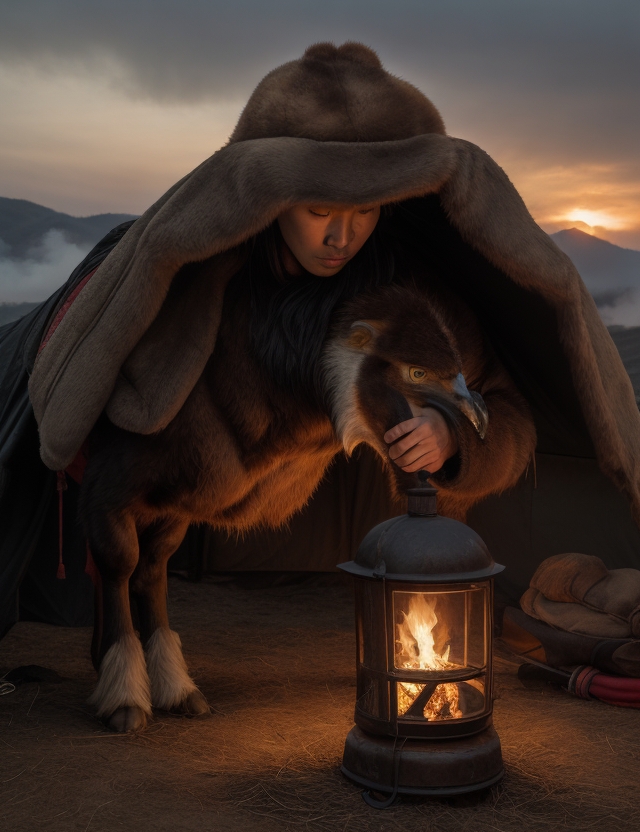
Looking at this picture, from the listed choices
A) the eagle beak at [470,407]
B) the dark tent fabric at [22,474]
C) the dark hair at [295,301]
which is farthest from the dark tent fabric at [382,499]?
the eagle beak at [470,407]

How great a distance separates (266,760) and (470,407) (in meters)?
1.26

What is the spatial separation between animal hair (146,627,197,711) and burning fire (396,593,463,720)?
1079mm

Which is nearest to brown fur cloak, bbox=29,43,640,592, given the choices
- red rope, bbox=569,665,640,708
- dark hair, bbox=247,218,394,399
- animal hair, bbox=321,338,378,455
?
dark hair, bbox=247,218,394,399

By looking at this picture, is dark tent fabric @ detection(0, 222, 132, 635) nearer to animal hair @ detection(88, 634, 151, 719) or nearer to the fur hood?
the fur hood

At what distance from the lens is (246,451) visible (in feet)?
10.3

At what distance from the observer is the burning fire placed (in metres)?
2.49

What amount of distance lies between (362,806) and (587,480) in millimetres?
2752

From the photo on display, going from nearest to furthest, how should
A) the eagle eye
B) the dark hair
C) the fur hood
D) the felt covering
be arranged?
1. the fur hood
2. the eagle eye
3. the dark hair
4. the felt covering

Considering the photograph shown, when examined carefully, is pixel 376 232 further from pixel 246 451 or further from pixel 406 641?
pixel 406 641

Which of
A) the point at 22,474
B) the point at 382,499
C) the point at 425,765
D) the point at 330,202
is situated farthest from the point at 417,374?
the point at 382,499

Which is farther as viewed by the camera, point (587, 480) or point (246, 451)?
point (587, 480)

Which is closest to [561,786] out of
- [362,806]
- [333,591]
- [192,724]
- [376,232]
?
[362,806]

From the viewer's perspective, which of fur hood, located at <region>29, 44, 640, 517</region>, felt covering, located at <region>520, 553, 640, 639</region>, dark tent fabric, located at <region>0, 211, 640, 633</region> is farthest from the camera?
felt covering, located at <region>520, 553, 640, 639</region>

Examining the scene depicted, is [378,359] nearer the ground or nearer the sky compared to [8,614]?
nearer the sky
